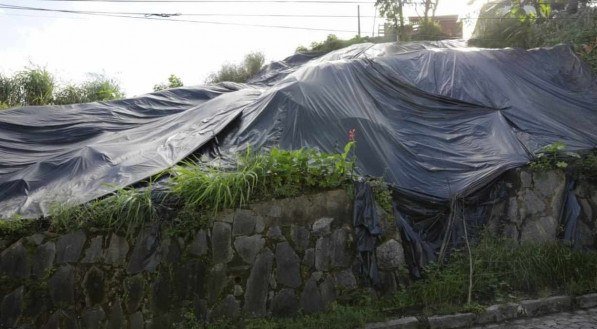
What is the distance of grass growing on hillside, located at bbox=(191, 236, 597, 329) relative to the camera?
506 cm

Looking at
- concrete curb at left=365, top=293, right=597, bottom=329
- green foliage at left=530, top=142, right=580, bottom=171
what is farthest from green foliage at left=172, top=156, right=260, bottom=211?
green foliage at left=530, top=142, right=580, bottom=171

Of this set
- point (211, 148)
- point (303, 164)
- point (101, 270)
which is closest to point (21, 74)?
point (211, 148)

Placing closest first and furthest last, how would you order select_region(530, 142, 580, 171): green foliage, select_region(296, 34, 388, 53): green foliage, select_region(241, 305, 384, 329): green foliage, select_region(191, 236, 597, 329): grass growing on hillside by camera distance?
select_region(241, 305, 384, 329): green foliage → select_region(191, 236, 597, 329): grass growing on hillside → select_region(530, 142, 580, 171): green foliage → select_region(296, 34, 388, 53): green foliage

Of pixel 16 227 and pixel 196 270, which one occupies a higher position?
pixel 16 227

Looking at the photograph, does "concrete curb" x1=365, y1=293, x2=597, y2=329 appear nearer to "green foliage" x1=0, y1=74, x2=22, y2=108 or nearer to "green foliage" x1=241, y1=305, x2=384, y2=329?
"green foliage" x1=241, y1=305, x2=384, y2=329

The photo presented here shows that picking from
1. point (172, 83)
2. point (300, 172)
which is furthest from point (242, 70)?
point (300, 172)

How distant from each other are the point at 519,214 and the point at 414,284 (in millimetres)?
1849

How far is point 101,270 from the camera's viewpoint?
211 inches

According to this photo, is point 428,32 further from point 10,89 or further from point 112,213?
point 112,213

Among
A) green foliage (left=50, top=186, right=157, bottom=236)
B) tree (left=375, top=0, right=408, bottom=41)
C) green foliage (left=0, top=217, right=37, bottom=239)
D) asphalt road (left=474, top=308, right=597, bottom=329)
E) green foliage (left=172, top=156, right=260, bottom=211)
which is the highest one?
tree (left=375, top=0, right=408, bottom=41)

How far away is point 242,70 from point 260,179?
10.6 metres

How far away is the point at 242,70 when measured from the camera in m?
15.4

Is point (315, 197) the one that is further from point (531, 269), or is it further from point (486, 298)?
point (531, 269)

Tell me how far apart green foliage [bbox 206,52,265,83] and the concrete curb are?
1121 cm
